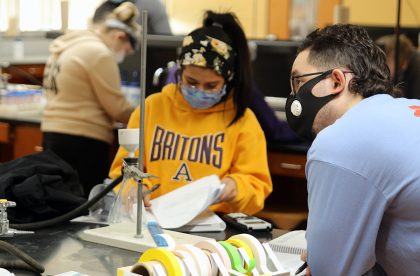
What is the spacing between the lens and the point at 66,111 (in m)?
3.48

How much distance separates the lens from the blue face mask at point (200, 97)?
243 centimetres

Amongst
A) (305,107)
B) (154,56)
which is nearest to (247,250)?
(305,107)

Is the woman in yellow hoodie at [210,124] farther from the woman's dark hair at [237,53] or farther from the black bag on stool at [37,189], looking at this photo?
the black bag on stool at [37,189]

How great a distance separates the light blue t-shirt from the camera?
1.43m

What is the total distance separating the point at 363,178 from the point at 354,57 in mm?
327

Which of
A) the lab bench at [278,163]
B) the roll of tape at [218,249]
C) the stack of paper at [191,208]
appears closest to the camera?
the roll of tape at [218,249]

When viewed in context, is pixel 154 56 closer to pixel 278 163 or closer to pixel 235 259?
pixel 278 163

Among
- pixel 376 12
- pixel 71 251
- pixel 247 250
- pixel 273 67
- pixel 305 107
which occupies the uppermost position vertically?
pixel 376 12

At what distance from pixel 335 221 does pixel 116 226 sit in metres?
0.73

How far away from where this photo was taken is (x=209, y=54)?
2424mm

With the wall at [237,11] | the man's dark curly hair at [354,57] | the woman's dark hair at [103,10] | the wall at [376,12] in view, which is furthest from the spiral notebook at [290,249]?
the wall at [237,11]

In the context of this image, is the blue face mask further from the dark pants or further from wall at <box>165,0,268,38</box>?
wall at <box>165,0,268,38</box>

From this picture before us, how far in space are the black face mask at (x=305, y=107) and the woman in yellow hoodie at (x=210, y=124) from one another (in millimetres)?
552

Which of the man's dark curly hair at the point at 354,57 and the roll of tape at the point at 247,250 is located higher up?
the man's dark curly hair at the point at 354,57
